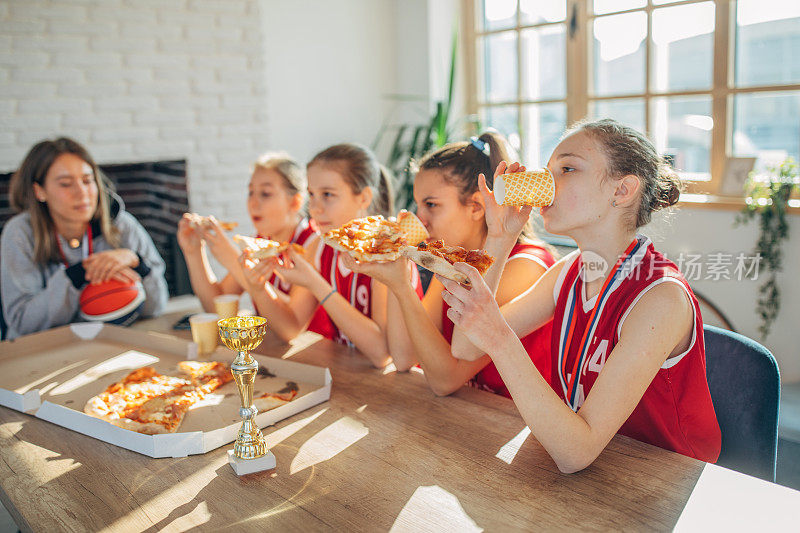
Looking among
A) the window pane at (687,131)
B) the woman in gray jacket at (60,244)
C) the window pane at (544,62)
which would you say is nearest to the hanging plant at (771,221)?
the window pane at (687,131)

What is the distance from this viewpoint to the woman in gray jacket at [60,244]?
93.2 inches

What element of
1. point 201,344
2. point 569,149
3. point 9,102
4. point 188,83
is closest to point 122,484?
point 201,344

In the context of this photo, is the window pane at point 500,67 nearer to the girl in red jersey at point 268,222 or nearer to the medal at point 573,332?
the girl in red jersey at point 268,222

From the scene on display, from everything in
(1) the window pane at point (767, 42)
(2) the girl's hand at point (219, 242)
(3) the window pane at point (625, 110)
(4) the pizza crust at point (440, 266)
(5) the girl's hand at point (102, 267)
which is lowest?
(5) the girl's hand at point (102, 267)

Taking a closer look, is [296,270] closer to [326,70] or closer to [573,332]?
[573,332]

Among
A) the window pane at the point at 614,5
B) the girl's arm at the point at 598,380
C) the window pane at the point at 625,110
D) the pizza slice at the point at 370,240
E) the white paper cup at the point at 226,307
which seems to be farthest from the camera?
the window pane at the point at 625,110

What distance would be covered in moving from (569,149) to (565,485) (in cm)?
75

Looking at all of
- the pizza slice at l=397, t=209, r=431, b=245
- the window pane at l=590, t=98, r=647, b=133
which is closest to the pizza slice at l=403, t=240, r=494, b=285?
the pizza slice at l=397, t=209, r=431, b=245

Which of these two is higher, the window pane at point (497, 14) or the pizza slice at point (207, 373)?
the window pane at point (497, 14)

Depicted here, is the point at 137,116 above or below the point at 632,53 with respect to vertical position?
below

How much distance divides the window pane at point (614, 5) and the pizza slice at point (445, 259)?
10.3ft

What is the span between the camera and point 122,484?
121 centimetres

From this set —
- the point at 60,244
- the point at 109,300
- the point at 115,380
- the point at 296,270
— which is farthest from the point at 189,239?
the point at 115,380

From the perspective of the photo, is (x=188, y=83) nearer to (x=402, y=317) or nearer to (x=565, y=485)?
(x=402, y=317)
